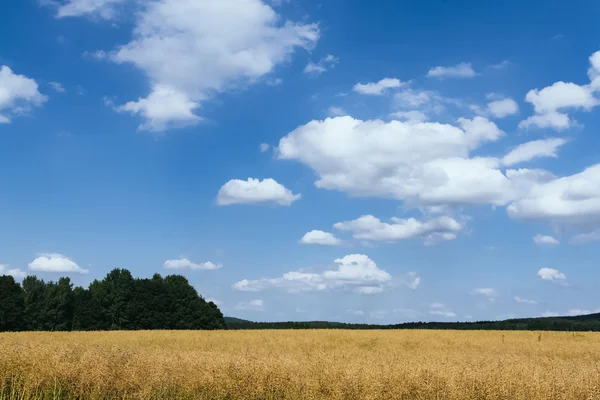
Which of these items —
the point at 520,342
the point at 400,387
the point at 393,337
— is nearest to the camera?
the point at 400,387

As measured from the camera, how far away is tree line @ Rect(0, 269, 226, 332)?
219 ft

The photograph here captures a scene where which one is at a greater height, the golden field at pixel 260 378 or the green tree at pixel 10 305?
the green tree at pixel 10 305

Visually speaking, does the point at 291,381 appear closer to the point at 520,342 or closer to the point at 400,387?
the point at 400,387

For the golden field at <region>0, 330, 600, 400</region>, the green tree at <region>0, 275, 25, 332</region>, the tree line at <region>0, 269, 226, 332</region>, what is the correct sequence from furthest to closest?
the tree line at <region>0, 269, 226, 332</region> < the green tree at <region>0, 275, 25, 332</region> < the golden field at <region>0, 330, 600, 400</region>

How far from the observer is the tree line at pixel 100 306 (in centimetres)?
6675

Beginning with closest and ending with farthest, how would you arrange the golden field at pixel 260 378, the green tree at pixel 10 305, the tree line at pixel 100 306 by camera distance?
the golden field at pixel 260 378, the green tree at pixel 10 305, the tree line at pixel 100 306

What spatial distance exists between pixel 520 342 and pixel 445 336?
16.3 feet

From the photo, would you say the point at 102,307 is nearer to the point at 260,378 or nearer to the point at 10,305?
the point at 10,305

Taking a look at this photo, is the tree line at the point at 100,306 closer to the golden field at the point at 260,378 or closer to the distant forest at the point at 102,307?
the distant forest at the point at 102,307

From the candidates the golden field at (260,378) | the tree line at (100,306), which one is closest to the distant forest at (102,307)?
the tree line at (100,306)

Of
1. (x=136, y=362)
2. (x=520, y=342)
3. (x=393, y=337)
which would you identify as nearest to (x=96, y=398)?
(x=136, y=362)

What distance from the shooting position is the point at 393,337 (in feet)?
104

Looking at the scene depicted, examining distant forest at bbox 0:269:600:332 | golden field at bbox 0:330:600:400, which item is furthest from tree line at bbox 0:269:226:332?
golden field at bbox 0:330:600:400

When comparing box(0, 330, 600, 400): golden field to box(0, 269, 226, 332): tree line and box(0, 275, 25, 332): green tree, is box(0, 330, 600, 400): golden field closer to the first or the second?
box(0, 269, 226, 332): tree line
